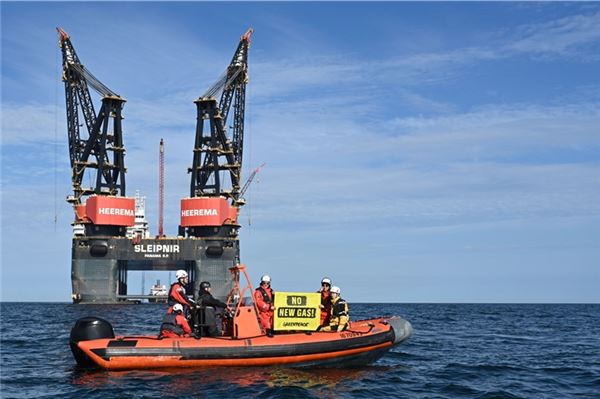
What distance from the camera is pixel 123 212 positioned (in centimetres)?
6700

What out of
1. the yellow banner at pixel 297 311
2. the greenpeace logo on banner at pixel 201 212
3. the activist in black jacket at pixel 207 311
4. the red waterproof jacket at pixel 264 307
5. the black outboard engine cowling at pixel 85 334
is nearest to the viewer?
the black outboard engine cowling at pixel 85 334

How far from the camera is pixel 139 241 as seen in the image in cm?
6662

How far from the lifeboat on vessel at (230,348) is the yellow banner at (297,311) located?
0.24 meters

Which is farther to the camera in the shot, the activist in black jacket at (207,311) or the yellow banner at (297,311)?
the yellow banner at (297,311)

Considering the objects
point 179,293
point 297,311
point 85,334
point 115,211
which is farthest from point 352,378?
point 115,211

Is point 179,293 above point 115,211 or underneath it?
underneath

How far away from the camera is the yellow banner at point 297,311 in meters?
18.0

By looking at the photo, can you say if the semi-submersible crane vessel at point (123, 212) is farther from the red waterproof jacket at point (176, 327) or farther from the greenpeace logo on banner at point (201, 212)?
the red waterproof jacket at point (176, 327)

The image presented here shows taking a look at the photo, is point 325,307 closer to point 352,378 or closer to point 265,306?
point 265,306

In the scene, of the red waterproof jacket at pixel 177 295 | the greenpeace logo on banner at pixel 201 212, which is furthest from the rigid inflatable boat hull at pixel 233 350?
the greenpeace logo on banner at pixel 201 212

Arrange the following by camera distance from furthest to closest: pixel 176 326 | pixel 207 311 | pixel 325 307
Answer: pixel 325 307 → pixel 207 311 → pixel 176 326

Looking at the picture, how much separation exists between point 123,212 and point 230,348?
52.4 metres

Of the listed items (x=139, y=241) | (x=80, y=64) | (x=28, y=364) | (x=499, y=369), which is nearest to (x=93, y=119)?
(x=80, y=64)

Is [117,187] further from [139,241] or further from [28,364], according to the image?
[28,364]
